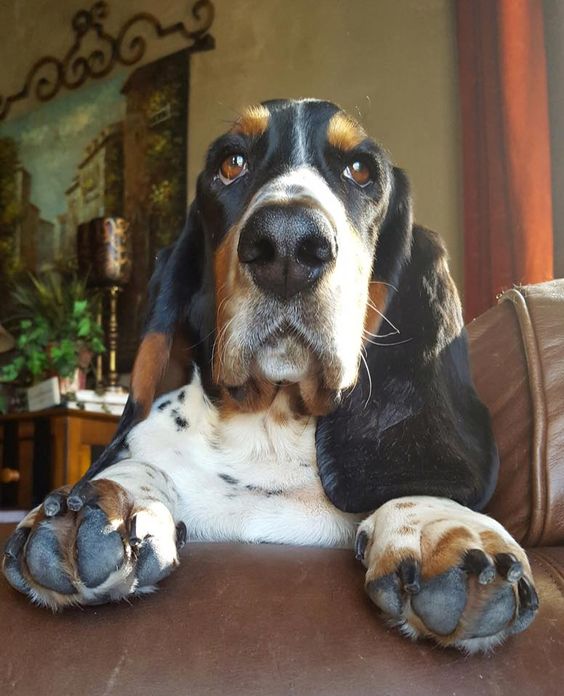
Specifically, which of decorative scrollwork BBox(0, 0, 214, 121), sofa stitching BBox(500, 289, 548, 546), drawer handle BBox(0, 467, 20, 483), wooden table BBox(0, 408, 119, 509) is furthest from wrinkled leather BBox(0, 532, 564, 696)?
decorative scrollwork BBox(0, 0, 214, 121)

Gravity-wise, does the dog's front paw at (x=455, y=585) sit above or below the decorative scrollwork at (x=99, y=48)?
below

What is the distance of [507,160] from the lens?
3.20 m

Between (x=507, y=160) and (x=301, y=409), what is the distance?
2.18 metres

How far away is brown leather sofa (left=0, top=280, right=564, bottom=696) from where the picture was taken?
74 centimetres

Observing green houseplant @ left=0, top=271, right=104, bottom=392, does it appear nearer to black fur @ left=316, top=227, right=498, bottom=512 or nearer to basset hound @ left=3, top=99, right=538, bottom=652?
basset hound @ left=3, top=99, right=538, bottom=652

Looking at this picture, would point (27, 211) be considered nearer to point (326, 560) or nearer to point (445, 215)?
point (445, 215)

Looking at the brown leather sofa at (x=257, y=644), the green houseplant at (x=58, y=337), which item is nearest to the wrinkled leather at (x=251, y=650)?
Answer: the brown leather sofa at (x=257, y=644)

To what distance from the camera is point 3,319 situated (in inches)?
213

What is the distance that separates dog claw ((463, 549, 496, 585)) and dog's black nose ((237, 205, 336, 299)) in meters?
0.48

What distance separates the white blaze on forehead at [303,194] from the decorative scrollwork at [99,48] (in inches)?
144

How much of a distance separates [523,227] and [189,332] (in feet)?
6.40

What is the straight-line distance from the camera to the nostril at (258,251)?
112 centimetres

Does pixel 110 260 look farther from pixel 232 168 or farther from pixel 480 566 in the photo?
pixel 480 566

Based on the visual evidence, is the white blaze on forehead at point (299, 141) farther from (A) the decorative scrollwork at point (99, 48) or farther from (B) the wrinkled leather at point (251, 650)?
(A) the decorative scrollwork at point (99, 48)
